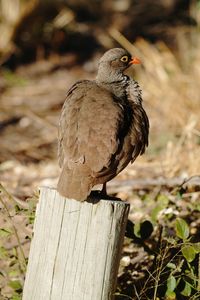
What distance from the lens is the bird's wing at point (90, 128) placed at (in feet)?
12.3

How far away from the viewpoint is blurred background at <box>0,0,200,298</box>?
6602 millimetres

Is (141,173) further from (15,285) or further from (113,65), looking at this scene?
(15,285)

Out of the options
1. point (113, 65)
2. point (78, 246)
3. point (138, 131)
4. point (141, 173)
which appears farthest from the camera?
point (141, 173)

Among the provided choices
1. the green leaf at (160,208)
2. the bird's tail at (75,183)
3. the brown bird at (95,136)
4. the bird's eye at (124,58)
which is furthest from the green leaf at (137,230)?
the bird's eye at (124,58)

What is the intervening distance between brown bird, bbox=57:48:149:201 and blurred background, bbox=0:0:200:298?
2.94 feet

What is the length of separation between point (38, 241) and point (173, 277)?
840mm

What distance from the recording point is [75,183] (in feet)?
11.9

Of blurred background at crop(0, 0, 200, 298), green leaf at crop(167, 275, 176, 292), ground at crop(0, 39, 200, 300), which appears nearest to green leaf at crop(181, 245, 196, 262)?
ground at crop(0, 39, 200, 300)

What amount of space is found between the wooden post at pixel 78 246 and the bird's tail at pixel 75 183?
0.04 metres

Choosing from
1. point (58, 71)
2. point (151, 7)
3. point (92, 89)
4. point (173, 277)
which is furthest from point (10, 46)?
point (173, 277)

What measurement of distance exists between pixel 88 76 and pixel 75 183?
739cm

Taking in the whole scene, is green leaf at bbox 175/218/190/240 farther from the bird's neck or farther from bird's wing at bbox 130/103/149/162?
the bird's neck

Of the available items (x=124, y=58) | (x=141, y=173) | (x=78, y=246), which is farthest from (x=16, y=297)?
(x=141, y=173)

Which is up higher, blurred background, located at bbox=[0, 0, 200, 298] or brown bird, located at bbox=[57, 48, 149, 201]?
blurred background, located at bbox=[0, 0, 200, 298]
